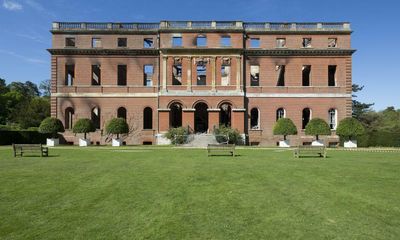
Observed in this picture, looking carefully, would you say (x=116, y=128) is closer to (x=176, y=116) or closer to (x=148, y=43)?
(x=176, y=116)

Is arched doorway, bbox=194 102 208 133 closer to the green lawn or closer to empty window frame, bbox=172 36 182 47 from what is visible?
empty window frame, bbox=172 36 182 47

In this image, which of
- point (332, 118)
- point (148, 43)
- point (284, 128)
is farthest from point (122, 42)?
point (332, 118)

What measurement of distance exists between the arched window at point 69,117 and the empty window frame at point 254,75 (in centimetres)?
1965

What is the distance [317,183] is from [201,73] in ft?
96.6

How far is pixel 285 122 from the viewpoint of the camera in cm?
2933

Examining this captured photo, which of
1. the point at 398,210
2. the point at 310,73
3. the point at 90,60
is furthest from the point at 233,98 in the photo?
the point at 398,210

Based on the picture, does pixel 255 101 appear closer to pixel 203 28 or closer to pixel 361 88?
pixel 203 28

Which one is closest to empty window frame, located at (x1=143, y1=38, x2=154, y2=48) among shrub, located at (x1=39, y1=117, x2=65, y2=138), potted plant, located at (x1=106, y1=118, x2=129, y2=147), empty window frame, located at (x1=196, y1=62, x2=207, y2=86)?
empty window frame, located at (x1=196, y1=62, x2=207, y2=86)

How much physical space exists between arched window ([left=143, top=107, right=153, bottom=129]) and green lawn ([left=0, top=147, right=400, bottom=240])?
73.5 ft

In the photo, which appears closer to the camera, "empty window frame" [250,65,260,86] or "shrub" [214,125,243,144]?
"shrub" [214,125,243,144]

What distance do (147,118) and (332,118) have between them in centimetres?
1961

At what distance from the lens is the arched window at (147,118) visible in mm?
34156

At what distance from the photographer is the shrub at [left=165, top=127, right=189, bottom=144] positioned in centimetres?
3014

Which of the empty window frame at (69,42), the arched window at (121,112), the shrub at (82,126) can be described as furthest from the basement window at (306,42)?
the empty window frame at (69,42)
